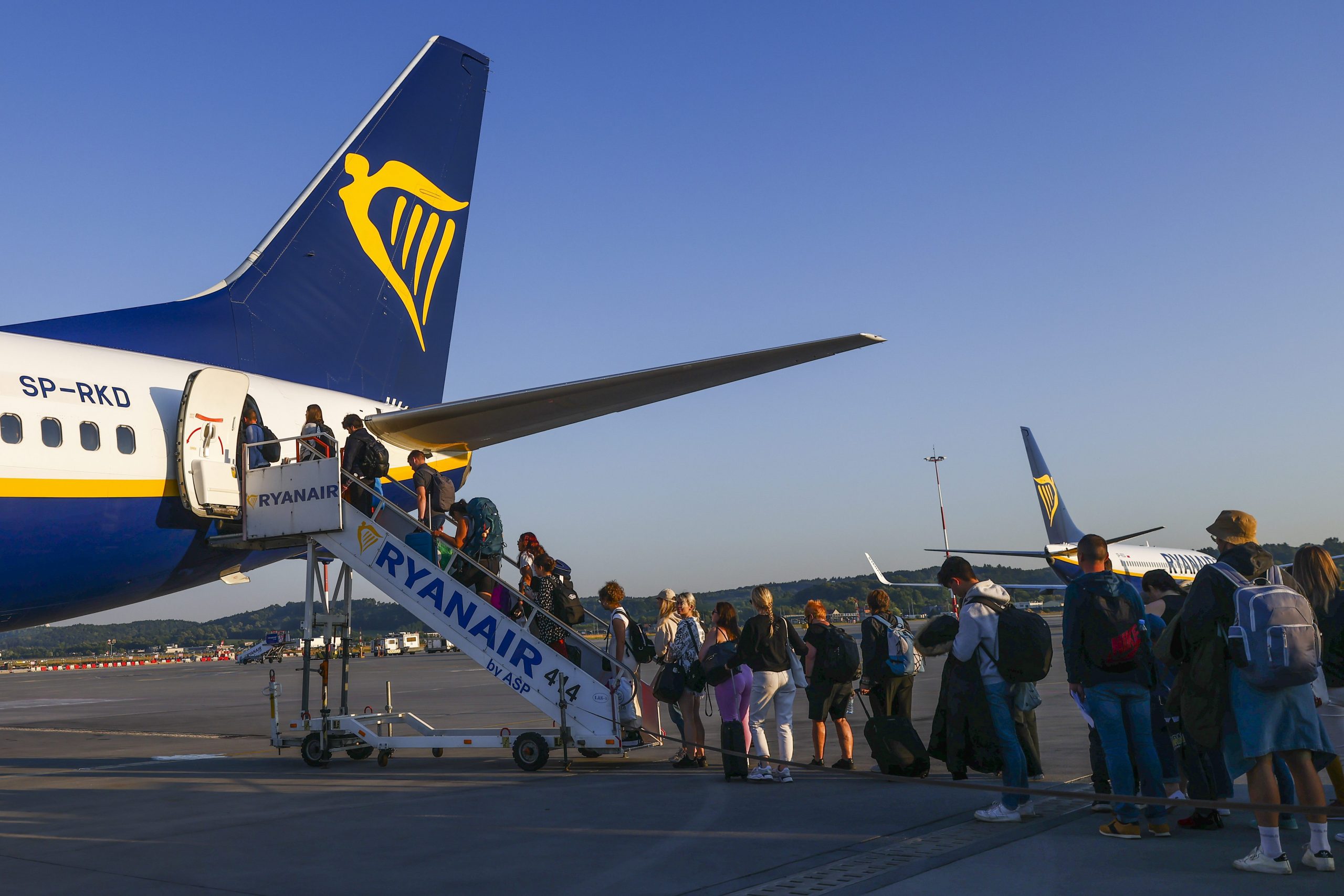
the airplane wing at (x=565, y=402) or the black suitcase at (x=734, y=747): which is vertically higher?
the airplane wing at (x=565, y=402)

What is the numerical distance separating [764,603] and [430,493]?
193 inches

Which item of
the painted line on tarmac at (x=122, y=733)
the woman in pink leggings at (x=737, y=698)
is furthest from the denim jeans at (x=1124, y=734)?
the painted line on tarmac at (x=122, y=733)

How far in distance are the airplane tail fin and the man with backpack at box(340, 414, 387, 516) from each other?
46580 millimetres

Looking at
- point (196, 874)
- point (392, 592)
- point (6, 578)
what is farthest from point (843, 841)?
point (6, 578)

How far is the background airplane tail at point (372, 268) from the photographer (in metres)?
14.5

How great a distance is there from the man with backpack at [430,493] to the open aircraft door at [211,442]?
207 cm

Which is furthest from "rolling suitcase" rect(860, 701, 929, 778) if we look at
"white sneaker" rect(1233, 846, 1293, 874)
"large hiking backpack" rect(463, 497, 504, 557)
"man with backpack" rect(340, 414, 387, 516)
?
"man with backpack" rect(340, 414, 387, 516)

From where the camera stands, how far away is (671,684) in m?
11.1

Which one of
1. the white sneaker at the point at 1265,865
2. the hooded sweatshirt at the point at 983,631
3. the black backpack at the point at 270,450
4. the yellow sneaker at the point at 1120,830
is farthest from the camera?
the black backpack at the point at 270,450

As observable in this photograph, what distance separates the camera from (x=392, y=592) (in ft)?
39.7

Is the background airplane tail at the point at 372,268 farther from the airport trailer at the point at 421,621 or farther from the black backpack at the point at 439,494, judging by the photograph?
the black backpack at the point at 439,494

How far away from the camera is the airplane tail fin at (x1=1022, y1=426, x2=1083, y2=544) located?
5375cm

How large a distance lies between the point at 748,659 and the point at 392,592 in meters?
4.44

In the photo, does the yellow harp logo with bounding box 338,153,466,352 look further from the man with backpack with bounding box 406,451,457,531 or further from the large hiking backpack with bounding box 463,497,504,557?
the large hiking backpack with bounding box 463,497,504,557
